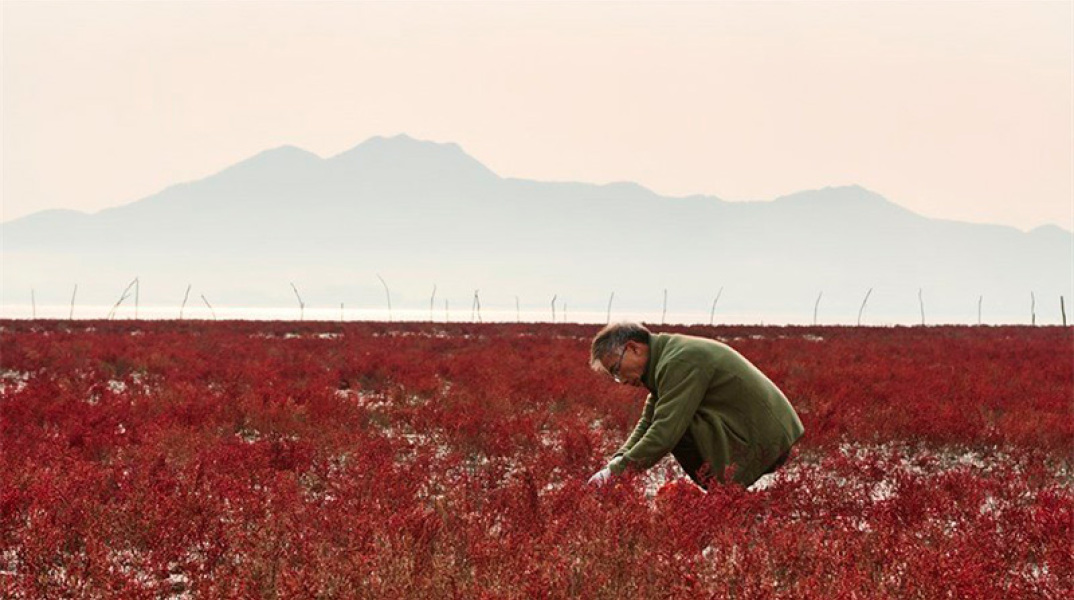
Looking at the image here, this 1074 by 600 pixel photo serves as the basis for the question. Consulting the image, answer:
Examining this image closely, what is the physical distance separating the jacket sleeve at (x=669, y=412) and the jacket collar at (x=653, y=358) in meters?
0.08

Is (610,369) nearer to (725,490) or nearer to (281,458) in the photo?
(725,490)

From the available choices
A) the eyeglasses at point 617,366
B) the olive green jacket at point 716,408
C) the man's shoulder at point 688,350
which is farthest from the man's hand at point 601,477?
the man's shoulder at point 688,350

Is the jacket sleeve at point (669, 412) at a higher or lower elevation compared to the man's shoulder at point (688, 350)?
lower

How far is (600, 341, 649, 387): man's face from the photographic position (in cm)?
493

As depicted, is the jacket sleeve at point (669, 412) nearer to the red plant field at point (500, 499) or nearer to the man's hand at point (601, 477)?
the man's hand at point (601, 477)

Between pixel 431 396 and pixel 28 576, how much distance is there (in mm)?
8157

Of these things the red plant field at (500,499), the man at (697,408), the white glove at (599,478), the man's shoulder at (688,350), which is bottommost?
the red plant field at (500,499)

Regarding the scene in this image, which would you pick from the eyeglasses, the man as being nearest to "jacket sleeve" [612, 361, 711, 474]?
the man

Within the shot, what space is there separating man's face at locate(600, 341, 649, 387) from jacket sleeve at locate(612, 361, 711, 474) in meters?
0.13

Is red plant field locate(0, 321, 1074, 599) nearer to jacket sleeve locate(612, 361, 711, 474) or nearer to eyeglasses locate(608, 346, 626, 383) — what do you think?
jacket sleeve locate(612, 361, 711, 474)

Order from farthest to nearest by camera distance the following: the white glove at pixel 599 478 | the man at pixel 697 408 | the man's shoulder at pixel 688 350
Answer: the man's shoulder at pixel 688 350, the man at pixel 697 408, the white glove at pixel 599 478

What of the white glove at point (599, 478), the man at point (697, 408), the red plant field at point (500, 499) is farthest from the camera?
the man at point (697, 408)

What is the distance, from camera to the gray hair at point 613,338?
492 centimetres

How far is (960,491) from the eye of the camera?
6160 millimetres
